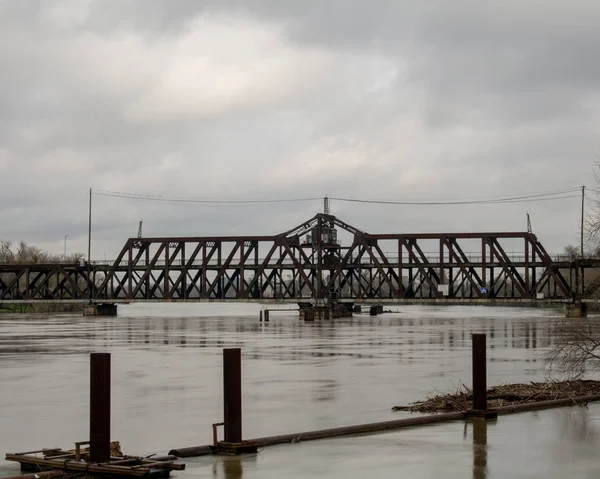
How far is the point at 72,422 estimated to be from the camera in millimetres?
20828

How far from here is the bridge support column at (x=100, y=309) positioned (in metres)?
123

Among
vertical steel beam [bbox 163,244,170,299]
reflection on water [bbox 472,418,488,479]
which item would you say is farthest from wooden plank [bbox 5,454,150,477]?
vertical steel beam [bbox 163,244,170,299]

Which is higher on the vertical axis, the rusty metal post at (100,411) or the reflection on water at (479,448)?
the rusty metal post at (100,411)

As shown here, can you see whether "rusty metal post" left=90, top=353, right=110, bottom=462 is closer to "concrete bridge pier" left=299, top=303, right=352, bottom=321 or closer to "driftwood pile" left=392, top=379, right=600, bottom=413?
"driftwood pile" left=392, top=379, right=600, bottom=413

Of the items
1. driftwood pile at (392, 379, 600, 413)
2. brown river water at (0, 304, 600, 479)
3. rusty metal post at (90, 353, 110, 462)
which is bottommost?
brown river water at (0, 304, 600, 479)

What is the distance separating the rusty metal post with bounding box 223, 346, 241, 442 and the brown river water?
0.53 metres

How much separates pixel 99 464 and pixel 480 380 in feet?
24.9

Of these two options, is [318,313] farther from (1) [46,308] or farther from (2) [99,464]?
(2) [99,464]

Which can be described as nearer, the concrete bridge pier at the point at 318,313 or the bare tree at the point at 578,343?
the bare tree at the point at 578,343

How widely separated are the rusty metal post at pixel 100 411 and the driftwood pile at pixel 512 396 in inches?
283

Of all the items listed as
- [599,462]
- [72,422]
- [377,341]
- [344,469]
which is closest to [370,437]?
[344,469]

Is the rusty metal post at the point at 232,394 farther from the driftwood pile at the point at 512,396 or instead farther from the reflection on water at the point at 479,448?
the driftwood pile at the point at 512,396

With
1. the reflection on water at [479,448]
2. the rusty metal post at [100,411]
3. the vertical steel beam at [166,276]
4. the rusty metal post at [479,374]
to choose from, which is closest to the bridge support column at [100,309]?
the vertical steel beam at [166,276]

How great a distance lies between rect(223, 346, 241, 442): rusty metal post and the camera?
1480 centimetres
